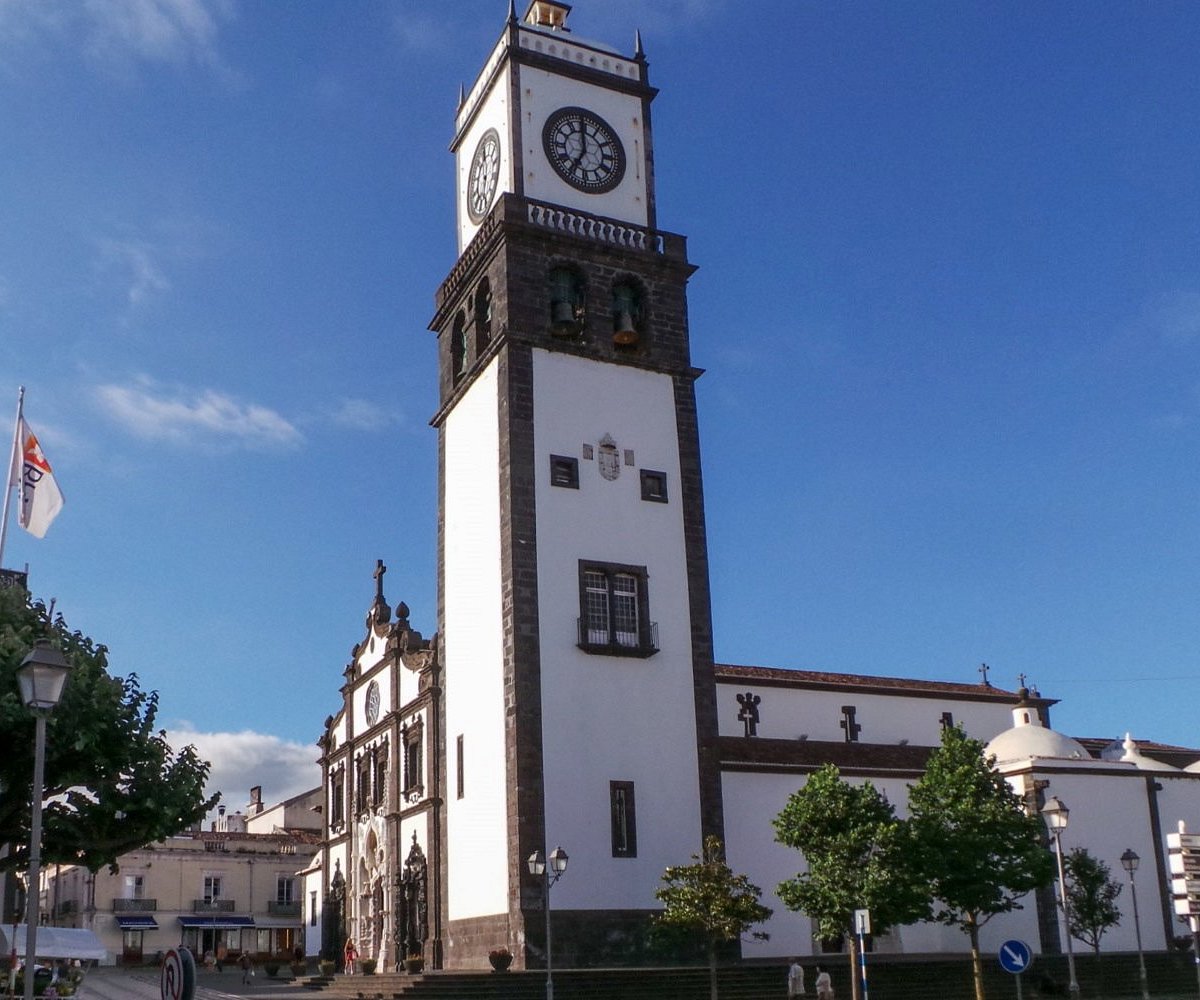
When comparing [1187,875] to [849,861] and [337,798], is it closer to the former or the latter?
[849,861]

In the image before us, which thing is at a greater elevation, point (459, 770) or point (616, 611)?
point (616, 611)

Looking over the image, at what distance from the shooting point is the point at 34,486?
2991cm

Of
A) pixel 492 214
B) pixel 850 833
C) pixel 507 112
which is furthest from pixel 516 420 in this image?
pixel 850 833

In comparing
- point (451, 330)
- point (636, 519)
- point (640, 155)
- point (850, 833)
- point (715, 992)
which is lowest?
point (715, 992)

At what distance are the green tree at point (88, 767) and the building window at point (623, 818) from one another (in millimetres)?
14356

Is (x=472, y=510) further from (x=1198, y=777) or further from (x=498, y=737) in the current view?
(x=1198, y=777)

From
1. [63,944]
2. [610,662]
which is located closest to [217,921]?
[63,944]

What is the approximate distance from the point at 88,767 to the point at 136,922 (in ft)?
177

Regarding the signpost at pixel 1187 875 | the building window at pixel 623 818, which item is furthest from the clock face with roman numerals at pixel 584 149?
the signpost at pixel 1187 875

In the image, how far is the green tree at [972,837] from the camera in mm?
34625

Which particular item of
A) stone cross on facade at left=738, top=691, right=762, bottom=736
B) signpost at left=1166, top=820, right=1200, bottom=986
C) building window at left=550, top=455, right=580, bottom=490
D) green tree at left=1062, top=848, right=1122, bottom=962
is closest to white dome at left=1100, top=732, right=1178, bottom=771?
green tree at left=1062, top=848, right=1122, bottom=962

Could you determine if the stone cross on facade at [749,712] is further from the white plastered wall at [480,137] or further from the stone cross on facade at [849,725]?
the white plastered wall at [480,137]

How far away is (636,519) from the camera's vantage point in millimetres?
39500

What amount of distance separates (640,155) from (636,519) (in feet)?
39.9
